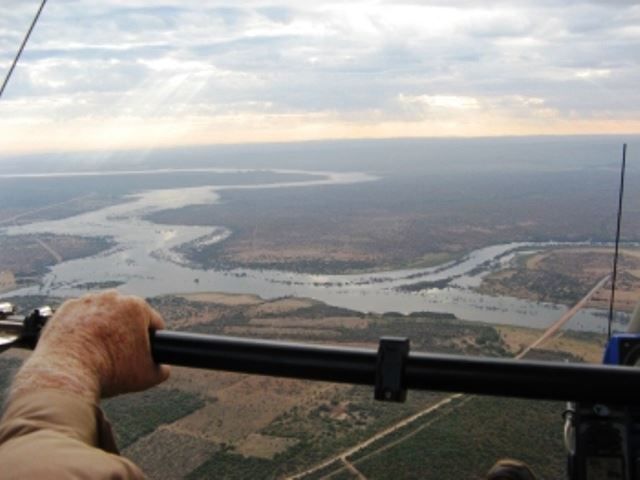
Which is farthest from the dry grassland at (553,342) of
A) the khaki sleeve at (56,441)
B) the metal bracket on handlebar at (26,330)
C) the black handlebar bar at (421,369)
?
the khaki sleeve at (56,441)

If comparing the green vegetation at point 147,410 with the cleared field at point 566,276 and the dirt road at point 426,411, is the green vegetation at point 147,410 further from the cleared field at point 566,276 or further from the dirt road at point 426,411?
the cleared field at point 566,276

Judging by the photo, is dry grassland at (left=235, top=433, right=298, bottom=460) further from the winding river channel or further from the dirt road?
the winding river channel

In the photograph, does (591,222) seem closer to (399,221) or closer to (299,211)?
(399,221)

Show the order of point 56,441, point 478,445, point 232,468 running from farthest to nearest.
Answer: point 232,468 < point 478,445 < point 56,441

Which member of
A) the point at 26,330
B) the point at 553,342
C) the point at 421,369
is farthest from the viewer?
the point at 553,342

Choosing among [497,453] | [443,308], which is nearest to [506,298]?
[443,308]

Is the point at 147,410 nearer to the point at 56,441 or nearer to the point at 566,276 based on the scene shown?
the point at 566,276

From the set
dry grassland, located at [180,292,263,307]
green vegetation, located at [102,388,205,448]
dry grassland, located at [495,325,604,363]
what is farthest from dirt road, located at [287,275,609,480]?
dry grassland, located at [180,292,263,307]

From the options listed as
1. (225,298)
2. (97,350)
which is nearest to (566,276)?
(225,298)
